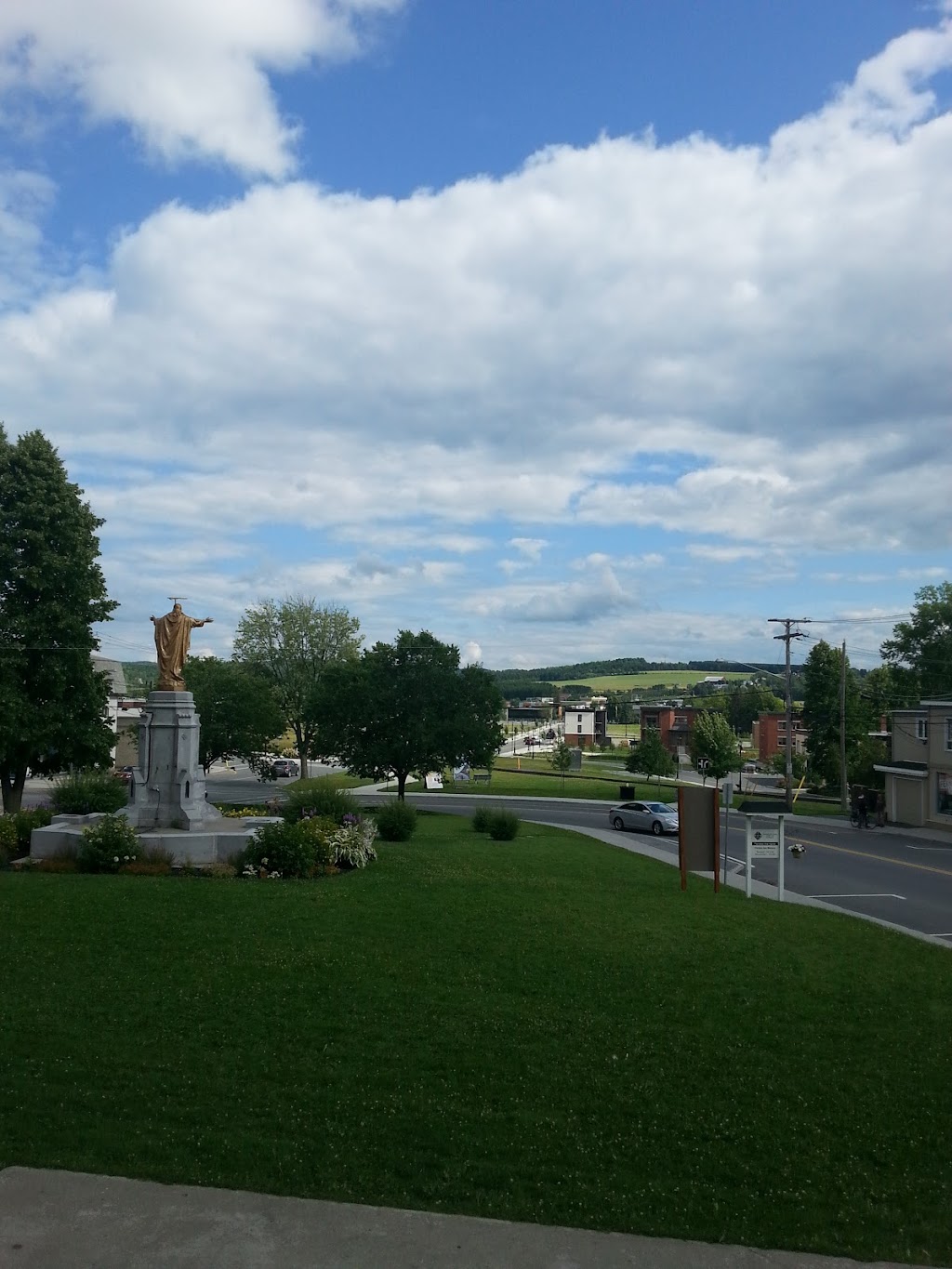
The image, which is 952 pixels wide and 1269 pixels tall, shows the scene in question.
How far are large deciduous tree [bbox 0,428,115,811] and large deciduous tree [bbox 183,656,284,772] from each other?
40.2 feet

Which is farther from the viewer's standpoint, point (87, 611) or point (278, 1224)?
point (87, 611)

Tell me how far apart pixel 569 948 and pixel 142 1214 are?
6.54m

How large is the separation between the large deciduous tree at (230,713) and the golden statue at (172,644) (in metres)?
21.9

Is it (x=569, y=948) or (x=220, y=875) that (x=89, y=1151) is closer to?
(x=569, y=948)

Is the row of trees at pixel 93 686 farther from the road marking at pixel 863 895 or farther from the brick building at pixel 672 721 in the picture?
the brick building at pixel 672 721

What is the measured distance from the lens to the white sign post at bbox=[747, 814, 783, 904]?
1698cm

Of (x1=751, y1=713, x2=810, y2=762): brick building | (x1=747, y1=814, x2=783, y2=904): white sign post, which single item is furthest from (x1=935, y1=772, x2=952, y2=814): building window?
(x1=751, y1=713, x2=810, y2=762): brick building

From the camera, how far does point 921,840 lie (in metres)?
34.4

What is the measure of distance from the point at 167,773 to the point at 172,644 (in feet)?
9.81

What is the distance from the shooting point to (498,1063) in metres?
7.22

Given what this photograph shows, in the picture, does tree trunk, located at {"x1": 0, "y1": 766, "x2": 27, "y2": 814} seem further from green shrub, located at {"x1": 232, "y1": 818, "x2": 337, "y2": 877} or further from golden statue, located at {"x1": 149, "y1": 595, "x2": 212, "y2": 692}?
green shrub, located at {"x1": 232, "y1": 818, "x2": 337, "y2": 877}

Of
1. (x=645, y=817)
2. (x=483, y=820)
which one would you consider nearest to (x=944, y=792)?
(x=645, y=817)

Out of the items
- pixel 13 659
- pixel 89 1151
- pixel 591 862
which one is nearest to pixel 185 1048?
pixel 89 1151

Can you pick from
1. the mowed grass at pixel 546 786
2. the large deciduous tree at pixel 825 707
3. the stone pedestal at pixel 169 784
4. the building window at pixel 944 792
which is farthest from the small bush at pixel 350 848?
the large deciduous tree at pixel 825 707
